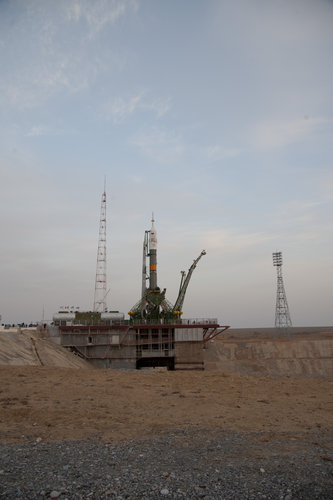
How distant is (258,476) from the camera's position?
29.9 feet

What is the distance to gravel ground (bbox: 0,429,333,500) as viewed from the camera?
27.1 feet

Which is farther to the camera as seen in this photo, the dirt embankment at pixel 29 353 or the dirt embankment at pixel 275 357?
the dirt embankment at pixel 275 357

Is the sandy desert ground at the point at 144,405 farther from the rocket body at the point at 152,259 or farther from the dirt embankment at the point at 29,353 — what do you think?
the rocket body at the point at 152,259

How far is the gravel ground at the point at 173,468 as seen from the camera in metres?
8.26

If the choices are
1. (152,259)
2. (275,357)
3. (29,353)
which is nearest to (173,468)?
(29,353)

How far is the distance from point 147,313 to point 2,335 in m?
26.5

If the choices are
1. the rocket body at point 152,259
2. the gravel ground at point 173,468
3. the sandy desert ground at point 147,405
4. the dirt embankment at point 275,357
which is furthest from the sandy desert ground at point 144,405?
the dirt embankment at point 275,357

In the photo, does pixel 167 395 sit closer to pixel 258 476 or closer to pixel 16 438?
pixel 16 438

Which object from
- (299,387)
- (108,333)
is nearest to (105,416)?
(299,387)

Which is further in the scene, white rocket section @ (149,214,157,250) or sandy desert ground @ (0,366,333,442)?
white rocket section @ (149,214,157,250)

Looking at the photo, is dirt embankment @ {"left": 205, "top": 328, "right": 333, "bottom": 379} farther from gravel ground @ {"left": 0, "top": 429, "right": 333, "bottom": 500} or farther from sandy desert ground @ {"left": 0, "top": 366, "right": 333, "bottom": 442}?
gravel ground @ {"left": 0, "top": 429, "right": 333, "bottom": 500}

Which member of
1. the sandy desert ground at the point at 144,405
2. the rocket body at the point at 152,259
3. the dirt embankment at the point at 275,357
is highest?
the rocket body at the point at 152,259

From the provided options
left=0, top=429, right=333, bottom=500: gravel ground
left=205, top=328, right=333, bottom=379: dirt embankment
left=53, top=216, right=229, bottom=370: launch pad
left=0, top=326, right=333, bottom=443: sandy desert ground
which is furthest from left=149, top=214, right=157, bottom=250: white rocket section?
left=0, top=429, right=333, bottom=500: gravel ground

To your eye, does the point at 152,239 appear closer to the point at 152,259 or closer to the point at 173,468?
the point at 152,259
